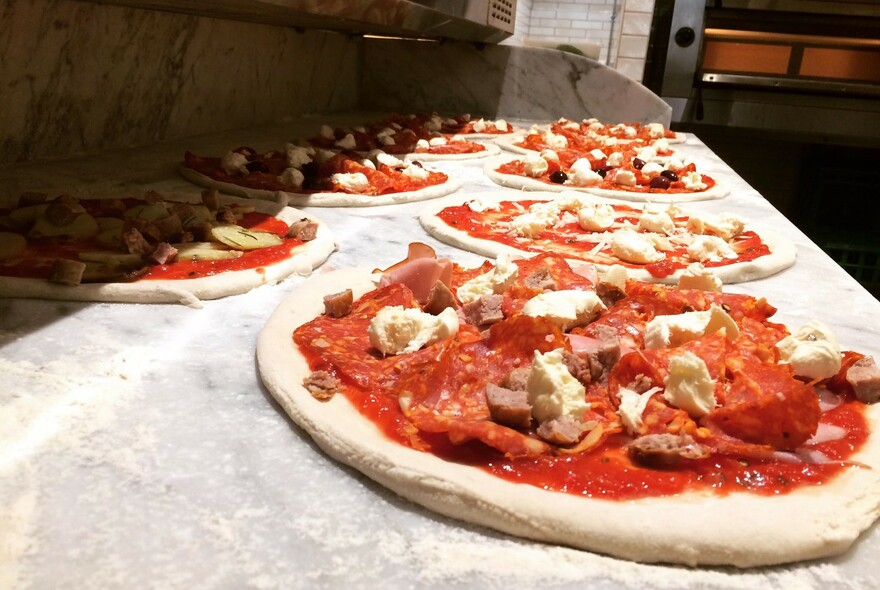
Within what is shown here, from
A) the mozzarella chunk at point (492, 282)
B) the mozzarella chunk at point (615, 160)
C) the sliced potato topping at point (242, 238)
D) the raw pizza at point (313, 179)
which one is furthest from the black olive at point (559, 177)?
the mozzarella chunk at point (492, 282)

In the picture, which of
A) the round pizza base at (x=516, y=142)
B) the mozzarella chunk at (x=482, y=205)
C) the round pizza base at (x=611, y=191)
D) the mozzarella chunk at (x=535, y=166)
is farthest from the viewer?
the round pizza base at (x=516, y=142)

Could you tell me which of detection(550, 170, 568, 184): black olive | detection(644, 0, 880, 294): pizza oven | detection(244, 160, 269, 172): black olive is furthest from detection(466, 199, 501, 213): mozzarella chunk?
detection(644, 0, 880, 294): pizza oven

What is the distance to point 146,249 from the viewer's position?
1983 mm

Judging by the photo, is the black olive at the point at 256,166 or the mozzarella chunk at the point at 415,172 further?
the mozzarella chunk at the point at 415,172

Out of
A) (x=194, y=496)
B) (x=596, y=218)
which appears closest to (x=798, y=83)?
(x=596, y=218)

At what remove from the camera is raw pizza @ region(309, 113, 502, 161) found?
13.4ft

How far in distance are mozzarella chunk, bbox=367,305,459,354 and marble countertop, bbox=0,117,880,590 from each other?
0.81 ft

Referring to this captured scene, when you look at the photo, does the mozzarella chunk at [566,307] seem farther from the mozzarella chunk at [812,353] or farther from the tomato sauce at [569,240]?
the tomato sauce at [569,240]

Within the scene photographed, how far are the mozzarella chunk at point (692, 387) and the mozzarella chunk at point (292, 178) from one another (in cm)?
207

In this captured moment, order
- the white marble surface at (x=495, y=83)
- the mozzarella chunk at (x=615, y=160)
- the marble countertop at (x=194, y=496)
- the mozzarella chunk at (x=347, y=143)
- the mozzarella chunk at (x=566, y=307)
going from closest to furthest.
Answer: the marble countertop at (x=194, y=496) → the mozzarella chunk at (x=566, y=307) → the mozzarella chunk at (x=615, y=160) → the mozzarella chunk at (x=347, y=143) → the white marble surface at (x=495, y=83)

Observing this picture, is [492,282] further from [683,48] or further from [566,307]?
[683,48]

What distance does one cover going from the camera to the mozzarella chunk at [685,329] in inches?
59.9

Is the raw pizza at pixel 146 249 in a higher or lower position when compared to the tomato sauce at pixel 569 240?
higher

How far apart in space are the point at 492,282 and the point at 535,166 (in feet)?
6.40
